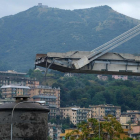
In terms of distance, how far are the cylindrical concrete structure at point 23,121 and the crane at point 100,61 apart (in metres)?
23.0

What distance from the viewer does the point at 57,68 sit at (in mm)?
44062

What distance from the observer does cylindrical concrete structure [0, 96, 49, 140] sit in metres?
19.8

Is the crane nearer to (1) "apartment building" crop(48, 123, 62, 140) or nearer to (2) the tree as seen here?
(2) the tree

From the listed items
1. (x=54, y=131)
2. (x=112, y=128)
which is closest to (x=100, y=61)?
(x=112, y=128)

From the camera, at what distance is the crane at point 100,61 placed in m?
43.6

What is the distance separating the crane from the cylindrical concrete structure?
2298 centimetres

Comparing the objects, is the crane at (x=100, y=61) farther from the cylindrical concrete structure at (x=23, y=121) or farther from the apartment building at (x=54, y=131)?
the apartment building at (x=54, y=131)

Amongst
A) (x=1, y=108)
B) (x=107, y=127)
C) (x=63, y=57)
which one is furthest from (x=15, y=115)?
(x=107, y=127)

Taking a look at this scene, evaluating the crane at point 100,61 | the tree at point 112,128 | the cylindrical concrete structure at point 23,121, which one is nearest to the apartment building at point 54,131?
the tree at point 112,128

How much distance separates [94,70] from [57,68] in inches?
84.5

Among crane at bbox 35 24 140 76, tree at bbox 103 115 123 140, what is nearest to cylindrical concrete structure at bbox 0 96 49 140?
crane at bbox 35 24 140 76

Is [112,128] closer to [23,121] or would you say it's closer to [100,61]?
[100,61]

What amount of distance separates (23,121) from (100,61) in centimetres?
2501

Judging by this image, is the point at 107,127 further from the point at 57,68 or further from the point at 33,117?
the point at 33,117
